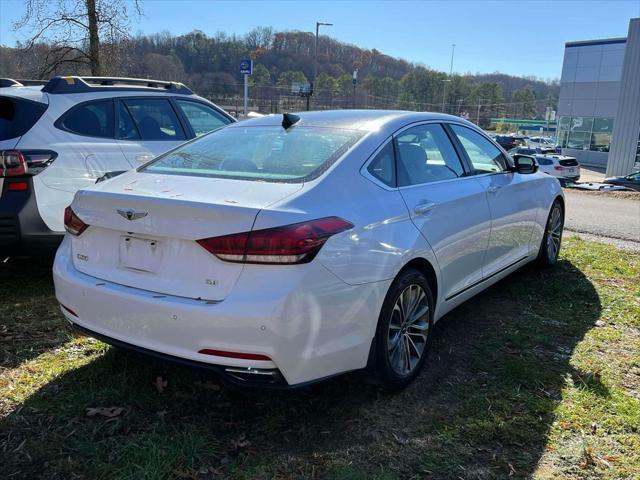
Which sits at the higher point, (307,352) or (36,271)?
(307,352)

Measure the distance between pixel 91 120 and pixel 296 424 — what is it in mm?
3480

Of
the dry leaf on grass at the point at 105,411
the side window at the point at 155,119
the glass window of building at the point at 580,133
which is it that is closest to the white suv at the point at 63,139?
the side window at the point at 155,119

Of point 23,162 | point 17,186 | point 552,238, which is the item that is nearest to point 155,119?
Answer: point 23,162

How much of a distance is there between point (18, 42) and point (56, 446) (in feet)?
38.8

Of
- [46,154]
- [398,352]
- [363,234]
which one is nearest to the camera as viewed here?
[363,234]

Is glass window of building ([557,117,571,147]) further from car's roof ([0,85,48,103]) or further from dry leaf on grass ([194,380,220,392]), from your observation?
dry leaf on grass ([194,380,220,392])

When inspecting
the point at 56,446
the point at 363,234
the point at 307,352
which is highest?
the point at 363,234

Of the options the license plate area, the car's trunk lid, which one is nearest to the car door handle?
the car's trunk lid

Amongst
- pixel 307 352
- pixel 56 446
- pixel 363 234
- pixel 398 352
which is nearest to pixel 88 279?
pixel 56 446

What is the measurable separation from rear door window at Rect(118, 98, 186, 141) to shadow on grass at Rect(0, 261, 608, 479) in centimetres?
259

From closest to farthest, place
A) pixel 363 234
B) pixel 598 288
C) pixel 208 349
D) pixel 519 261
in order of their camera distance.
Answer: pixel 208 349
pixel 363 234
pixel 519 261
pixel 598 288

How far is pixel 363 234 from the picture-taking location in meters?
2.76

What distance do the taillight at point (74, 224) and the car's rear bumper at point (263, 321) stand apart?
1.02ft

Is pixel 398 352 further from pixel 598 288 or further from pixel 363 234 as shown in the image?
pixel 598 288
